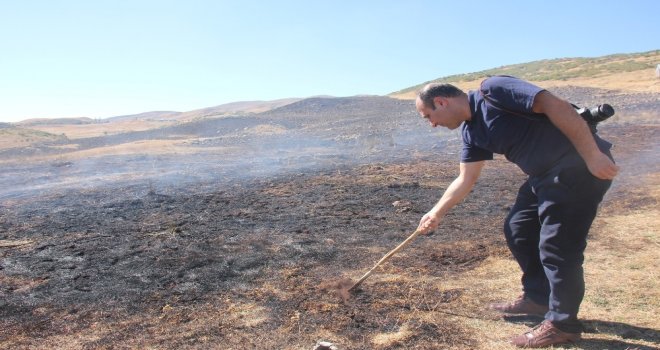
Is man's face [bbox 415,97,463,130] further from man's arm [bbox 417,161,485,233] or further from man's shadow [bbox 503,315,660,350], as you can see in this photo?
man's shadow [bbox 503,315,660,350]

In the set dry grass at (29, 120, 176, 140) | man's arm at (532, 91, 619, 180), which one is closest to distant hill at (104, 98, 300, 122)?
dry grass at (29, 120, 176, 140)

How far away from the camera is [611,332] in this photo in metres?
2.98

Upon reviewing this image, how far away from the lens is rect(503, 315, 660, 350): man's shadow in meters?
2.81

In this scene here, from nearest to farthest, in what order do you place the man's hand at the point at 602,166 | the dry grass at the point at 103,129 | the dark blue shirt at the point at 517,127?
the man's hand at the point at 602,166 → the dark blue shirt at the point at 517,127 → the dry grass at the point at 103,129

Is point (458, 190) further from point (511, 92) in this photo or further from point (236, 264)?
point (236, 264)

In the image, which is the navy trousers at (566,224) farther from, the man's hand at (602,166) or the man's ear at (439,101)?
the man's ear at (439,101)

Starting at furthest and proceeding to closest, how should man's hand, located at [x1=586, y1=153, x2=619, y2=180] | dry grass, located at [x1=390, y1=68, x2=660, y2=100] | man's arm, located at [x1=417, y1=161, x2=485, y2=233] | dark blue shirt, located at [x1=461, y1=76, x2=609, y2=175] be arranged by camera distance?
dry grass, located at [x1=390, y1=68, x2=660, y2=100] → man's arm, located at [x1=417, y1=161, x2=485, y2=233] → dark blue shirt, located at [x1=461, y1=76, x2=609, y2=175] → man's hand, located at [x1=586, y1=153, x2=619, y2=180]

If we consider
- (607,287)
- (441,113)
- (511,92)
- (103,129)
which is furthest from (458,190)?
(103,129)

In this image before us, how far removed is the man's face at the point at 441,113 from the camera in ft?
9.48

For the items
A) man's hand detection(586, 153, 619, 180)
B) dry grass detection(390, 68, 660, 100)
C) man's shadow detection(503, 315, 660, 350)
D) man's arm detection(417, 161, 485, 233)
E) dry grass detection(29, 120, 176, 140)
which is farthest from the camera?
dry grass detection(29, 120, 176, 140)

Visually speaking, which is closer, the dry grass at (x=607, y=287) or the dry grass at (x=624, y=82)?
the dry grass at (x=607, y=287)

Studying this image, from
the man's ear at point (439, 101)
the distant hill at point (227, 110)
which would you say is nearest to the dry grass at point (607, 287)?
the man's ear at point (439, 101)

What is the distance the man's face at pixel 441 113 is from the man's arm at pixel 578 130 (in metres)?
0.50

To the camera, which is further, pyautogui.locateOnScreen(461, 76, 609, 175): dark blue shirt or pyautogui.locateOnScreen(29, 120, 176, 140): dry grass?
pyautogui.locateOnScreen(29, 120, 176, 140): dry grass
